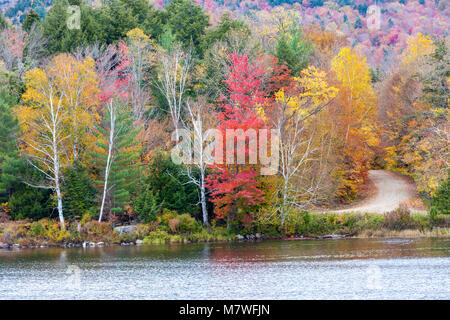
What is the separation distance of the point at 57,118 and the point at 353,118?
25517 mm

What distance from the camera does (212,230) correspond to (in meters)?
46.0

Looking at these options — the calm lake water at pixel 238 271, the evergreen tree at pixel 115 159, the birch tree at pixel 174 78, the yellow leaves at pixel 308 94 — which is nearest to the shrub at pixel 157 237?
the evergreen tree at pixel 115 159

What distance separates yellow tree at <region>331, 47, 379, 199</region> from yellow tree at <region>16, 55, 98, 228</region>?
20756 mm

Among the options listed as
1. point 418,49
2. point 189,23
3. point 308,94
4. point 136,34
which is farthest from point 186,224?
point 418,49

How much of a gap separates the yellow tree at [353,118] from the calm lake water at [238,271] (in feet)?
47.0

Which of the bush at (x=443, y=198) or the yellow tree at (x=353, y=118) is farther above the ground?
the yellow tree at (x=353, y=118)

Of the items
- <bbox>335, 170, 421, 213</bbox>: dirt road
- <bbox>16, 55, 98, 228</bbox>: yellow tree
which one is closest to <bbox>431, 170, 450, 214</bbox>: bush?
<bbox>335, 170, 421, 213</bbox>: dirt road

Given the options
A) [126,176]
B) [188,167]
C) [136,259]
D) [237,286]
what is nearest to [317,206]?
[188,167]

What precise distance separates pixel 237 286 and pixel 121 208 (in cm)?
2024

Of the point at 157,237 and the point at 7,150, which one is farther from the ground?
the point at 7,150

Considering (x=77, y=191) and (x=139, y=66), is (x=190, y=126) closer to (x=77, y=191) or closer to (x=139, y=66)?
(x=139, y=66)

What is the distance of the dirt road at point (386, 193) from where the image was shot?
49.3m

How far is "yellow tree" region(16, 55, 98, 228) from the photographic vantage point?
150ft

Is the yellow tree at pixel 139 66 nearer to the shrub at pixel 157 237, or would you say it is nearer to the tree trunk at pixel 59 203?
the tree trunk at pixel 59 203
